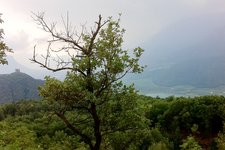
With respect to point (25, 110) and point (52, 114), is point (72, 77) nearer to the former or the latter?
point (52, 114)

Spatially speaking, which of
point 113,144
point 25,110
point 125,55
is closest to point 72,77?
point 125,55

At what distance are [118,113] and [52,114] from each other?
10.1 ft

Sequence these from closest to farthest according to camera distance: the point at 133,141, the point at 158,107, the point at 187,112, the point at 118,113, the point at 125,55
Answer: the point at 125,55 → the point at 118,113 → the point at 133,141 → the point at 187,112 → the point at 158,107

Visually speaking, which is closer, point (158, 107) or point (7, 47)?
point (7, 47)


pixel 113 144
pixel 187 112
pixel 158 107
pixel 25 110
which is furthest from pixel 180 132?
pixel 25 110

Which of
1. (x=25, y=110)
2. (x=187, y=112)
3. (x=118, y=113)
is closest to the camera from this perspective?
(x=118, y=113)

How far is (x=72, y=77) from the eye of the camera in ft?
57.9

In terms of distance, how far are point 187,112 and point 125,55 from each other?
206 feet

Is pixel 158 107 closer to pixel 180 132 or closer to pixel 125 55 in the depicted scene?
pixel 180 132

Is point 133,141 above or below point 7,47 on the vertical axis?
below

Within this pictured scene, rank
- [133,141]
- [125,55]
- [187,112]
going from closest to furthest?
1. [125,55]
2. [133,141]
3. [187,112]

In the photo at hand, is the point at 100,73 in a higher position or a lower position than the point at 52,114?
higher

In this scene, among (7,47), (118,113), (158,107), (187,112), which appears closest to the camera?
(7,47)

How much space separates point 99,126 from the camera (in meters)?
18.6
